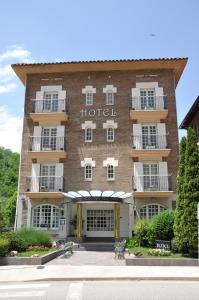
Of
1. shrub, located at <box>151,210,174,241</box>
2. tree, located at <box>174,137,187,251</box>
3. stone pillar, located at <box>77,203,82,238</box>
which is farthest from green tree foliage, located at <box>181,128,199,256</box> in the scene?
stone pillar, located at <box>77,203,82,238</box>

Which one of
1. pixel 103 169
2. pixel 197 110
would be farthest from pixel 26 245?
pixel 197 110

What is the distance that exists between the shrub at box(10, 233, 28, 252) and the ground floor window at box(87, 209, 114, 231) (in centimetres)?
849

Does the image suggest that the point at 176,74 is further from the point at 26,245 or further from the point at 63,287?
the point at 63,287

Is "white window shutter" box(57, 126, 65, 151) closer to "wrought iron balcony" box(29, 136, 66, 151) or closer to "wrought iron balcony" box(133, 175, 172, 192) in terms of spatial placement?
"wrought iron balcony" box(29, 136, 66, 151)

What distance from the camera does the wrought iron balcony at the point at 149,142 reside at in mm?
25141

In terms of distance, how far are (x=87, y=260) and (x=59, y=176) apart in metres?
9.69

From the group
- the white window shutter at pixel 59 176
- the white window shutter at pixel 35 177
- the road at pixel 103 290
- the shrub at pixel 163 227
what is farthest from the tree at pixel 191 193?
the white window shutter at pixel 35 177

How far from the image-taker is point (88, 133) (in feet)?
86.4

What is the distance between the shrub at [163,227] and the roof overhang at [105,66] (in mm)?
13537

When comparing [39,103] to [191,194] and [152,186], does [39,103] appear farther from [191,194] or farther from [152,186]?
[191,194]

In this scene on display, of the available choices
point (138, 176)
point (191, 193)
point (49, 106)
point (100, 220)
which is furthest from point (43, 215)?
point (191, 193)

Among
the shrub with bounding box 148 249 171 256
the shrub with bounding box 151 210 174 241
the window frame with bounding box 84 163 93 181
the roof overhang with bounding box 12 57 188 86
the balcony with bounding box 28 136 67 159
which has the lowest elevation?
the shrub with bounding box 148 249 171 256

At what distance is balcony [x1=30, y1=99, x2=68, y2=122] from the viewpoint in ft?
85.7

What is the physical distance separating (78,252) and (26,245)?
12.7 ft
